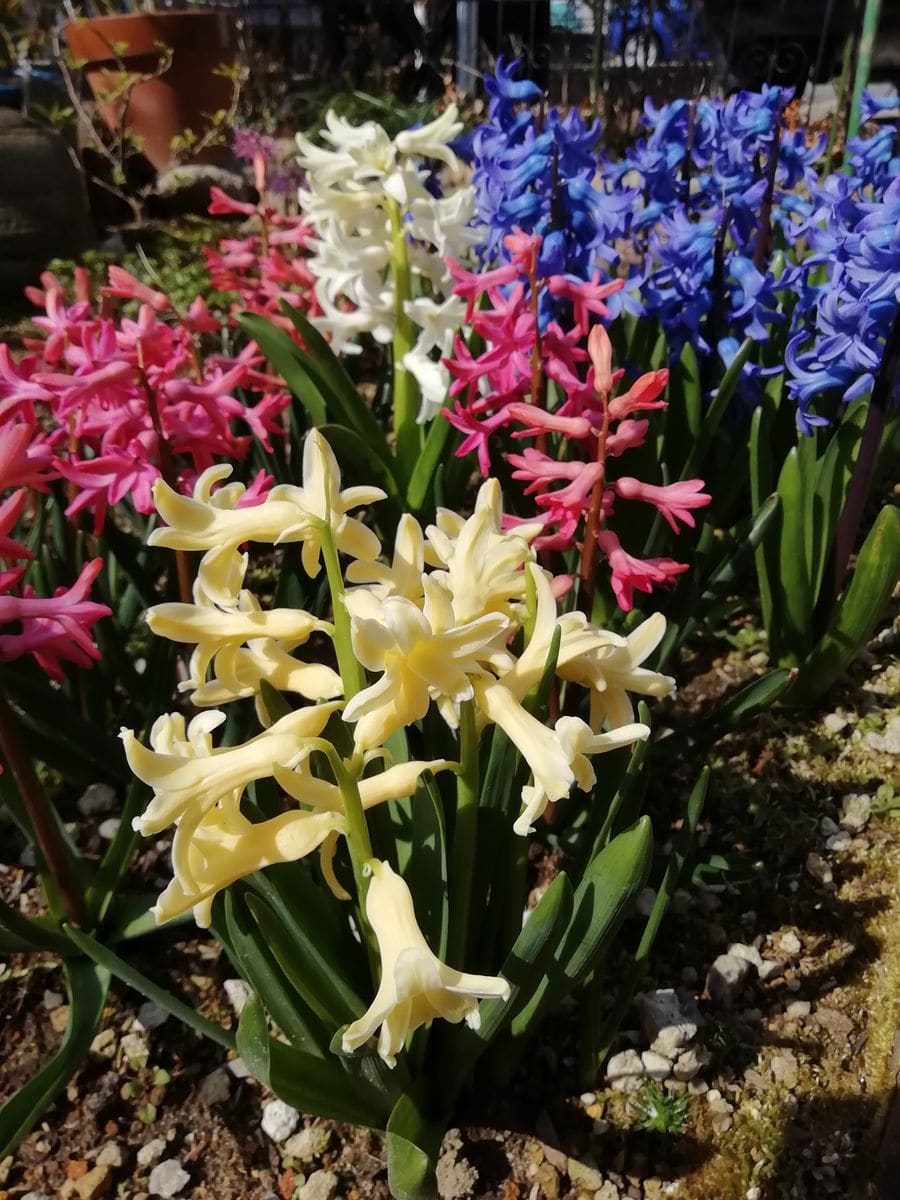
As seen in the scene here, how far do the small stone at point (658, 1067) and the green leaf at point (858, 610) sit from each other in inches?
40.0

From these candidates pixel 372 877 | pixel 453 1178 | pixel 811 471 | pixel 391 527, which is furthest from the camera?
pixel 391 527

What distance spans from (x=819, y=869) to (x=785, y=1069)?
1.51ft

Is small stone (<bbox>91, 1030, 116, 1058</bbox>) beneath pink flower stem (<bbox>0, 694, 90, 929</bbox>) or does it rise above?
beneath

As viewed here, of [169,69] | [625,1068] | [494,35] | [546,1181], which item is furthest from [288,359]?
[494,35]

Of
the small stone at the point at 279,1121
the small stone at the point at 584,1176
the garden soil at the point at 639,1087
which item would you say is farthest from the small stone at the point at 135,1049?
the small stone at the point at 584,1176

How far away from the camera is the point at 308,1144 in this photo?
1583 mm

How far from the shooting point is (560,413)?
1.68m

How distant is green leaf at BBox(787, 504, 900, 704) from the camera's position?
77.1 inches

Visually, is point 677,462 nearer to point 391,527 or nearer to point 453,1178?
point 391,527

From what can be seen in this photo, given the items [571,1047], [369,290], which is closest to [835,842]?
[571,1047]

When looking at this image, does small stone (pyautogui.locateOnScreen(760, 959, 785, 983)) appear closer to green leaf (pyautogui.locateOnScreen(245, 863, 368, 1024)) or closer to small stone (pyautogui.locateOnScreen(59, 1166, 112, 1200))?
green leaf (pyautogui.locateOnScreen(245, 863, 368, 1024))

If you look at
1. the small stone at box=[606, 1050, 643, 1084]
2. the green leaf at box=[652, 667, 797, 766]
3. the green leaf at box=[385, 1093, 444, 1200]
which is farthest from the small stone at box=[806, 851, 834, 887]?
the green leaf at box=[385, 1093, 444, 1200]

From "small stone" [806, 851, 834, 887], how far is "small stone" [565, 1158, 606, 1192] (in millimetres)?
759

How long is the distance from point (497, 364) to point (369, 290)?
0.63 metres
